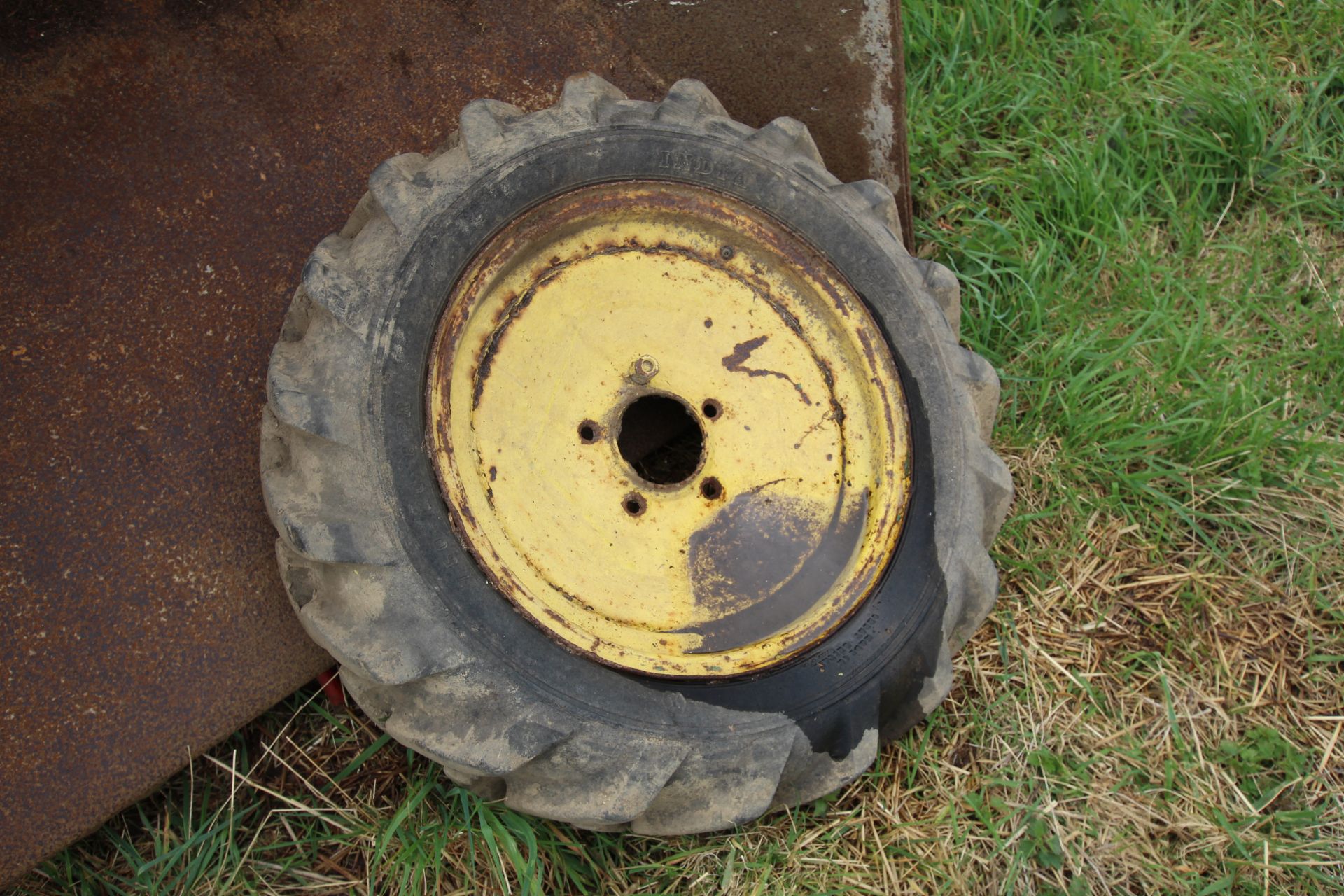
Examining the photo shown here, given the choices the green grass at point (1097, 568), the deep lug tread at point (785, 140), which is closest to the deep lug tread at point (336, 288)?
the deep lug tread at point (785, 140)

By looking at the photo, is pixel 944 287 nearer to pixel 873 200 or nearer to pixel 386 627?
pixel 873 200

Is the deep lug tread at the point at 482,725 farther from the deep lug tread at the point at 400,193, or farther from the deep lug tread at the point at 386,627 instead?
the deep lug tread at the point at 400,193

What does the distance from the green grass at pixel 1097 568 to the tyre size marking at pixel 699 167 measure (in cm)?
109

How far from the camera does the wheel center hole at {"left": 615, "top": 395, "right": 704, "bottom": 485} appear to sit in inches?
98.9

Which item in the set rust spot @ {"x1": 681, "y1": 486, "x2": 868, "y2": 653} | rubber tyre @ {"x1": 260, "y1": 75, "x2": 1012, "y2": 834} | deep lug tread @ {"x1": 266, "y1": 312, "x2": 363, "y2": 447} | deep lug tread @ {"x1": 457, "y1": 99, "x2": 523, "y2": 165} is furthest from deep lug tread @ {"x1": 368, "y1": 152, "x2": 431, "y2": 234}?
rust spot @ {"x1": 681, "y1": 486, "x2": 868, "y2": 653}

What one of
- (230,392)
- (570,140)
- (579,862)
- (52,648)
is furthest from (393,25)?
(579,862)

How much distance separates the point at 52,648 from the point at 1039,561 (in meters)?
2.36

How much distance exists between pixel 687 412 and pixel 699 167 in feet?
1.71

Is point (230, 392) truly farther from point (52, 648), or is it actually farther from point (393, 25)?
point (393, 25)

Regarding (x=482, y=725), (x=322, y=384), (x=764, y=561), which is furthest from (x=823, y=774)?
(x=322, y=384)

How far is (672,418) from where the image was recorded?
2576 mm

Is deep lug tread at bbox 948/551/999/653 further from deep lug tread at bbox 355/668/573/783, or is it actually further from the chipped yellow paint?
deep lug tread at bbox 355/668/573/783

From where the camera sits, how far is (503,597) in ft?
6.62

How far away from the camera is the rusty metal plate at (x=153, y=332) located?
2.13m
